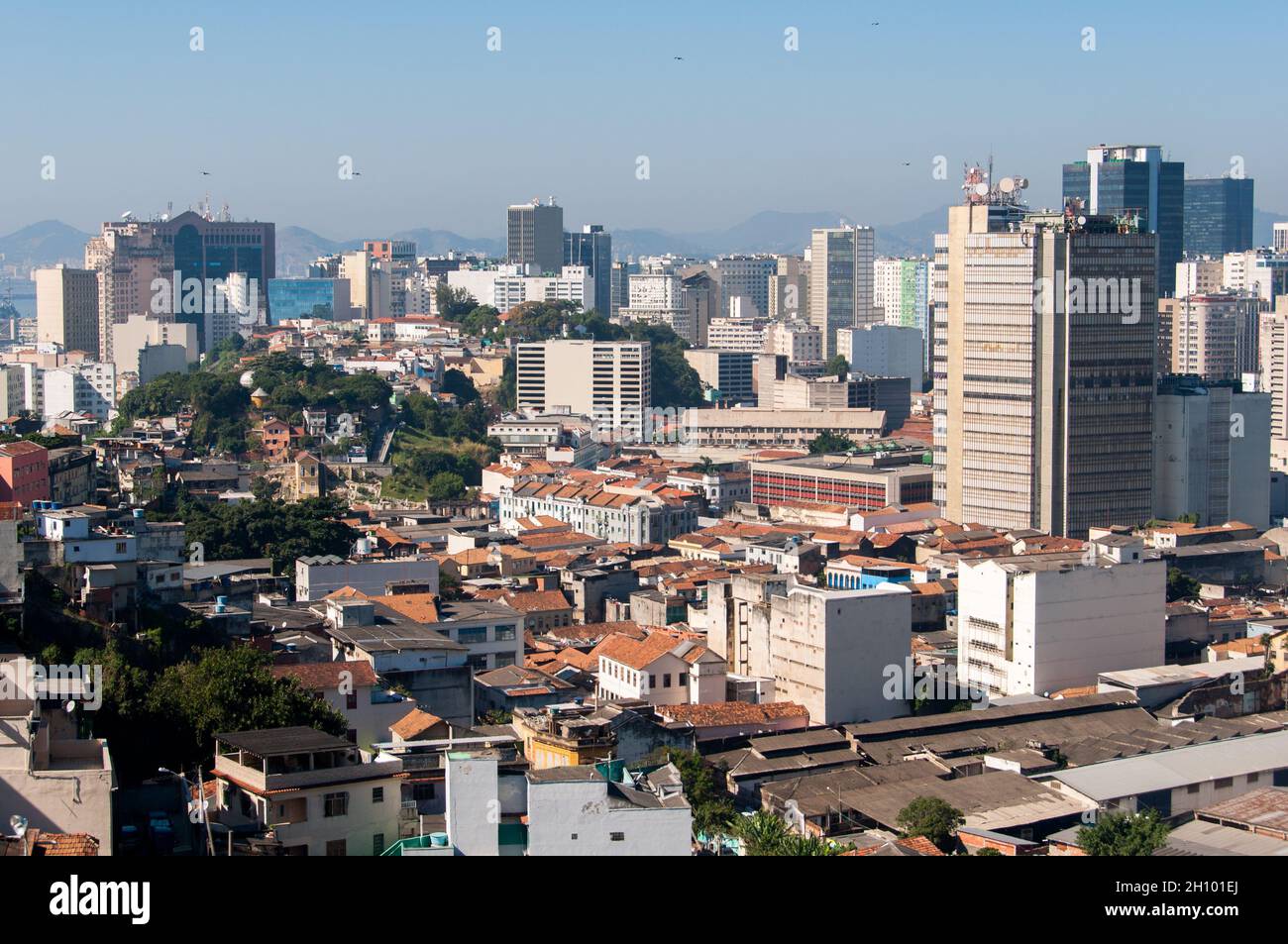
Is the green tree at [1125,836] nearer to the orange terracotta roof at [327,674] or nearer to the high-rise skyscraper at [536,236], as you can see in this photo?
the orange terracotta roof at [327,674]

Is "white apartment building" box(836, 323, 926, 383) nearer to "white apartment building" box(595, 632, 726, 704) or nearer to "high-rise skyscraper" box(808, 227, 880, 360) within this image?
"high-rise skyscraper" box(808, 227, 880, 360)

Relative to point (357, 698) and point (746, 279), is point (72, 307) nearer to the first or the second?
point (746, 279)

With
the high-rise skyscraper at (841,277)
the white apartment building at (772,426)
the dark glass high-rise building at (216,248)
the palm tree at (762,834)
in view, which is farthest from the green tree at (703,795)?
the high-rise skyscraper at (841,277)

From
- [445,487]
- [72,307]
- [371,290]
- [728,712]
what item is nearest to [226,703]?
[728,712]

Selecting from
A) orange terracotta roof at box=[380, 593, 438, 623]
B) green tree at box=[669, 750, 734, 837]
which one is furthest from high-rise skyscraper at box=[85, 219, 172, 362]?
green tree at box=[669, 750, 734, 837]
